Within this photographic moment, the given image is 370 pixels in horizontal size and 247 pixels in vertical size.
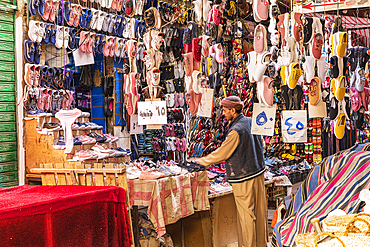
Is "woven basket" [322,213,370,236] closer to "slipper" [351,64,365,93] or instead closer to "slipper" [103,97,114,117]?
"slipper" [351,64,365,93]

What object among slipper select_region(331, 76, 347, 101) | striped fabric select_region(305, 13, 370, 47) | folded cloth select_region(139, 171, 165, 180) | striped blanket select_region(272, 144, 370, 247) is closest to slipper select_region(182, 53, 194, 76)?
folded cloth select_region(139, 171, 165, 180)

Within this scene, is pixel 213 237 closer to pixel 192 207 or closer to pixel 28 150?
pixel 192 207

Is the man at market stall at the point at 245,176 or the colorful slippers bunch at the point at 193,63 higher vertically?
the colorful slippers bunch at the point at 193,63

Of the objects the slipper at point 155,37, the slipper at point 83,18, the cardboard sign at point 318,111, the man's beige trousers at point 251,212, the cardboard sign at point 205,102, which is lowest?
the man's beige trousers at point 251,212

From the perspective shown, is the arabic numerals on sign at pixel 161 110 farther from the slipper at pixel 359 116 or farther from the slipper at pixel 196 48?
the slipper at pixel 359 116

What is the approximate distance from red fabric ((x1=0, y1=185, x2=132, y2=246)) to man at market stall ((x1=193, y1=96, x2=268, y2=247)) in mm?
1646

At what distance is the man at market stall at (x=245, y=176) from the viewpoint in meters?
4.22

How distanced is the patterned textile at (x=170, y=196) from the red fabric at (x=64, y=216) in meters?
0.83

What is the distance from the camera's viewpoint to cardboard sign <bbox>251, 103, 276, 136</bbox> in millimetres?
3576

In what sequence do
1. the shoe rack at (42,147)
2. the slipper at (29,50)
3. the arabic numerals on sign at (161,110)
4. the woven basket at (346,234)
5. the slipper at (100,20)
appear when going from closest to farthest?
1. the woven basket at (346,234)
2. the arabic numerals on sign at (161,110)
3. the shoe rack at (42,147)
4. the slipper at (29,50)
5. the slipper at (100,20)

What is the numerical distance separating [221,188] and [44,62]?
3658 mm

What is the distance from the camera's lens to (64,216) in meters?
2.44

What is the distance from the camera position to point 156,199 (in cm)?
373

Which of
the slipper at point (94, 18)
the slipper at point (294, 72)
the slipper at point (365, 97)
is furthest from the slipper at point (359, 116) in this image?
the slipper at point (94, 18)
